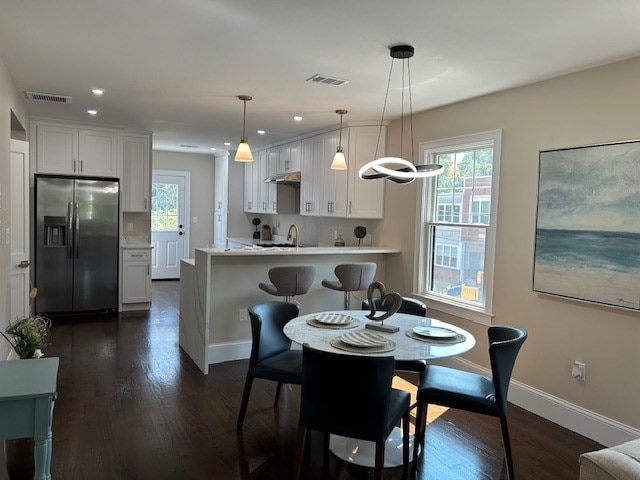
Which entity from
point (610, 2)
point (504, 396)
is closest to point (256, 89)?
point (610, 2)

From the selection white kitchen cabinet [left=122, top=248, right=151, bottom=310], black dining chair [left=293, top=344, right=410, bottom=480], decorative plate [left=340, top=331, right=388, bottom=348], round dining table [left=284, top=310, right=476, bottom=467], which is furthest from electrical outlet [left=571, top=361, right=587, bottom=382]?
white kitchen cabinet [left=122, top=248, right=151, bottom=310]

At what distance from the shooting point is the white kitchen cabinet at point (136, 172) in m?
6.60

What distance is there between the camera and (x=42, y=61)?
352cm

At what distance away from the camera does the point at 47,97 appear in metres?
4.68

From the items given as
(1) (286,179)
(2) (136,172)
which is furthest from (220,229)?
(1) (286,179)

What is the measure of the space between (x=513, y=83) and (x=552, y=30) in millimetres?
1058

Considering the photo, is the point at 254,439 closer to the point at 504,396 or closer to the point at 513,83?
the point at 504,396

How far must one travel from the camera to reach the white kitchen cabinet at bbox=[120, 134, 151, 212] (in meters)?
6.60

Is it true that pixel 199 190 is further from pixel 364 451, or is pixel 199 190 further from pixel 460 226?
pixel 364 451

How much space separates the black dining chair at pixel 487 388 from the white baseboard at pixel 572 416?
95 centimetres

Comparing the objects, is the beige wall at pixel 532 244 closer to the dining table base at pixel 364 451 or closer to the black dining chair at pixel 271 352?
the dining table base at pixel 364 451

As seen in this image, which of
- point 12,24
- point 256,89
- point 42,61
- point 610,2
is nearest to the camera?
point 610,2

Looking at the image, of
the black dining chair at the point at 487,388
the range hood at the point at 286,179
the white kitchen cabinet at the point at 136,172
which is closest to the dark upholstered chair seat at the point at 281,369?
the black dining chair at the point at 487,388

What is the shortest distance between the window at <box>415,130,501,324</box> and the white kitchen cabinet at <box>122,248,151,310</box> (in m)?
3.85
